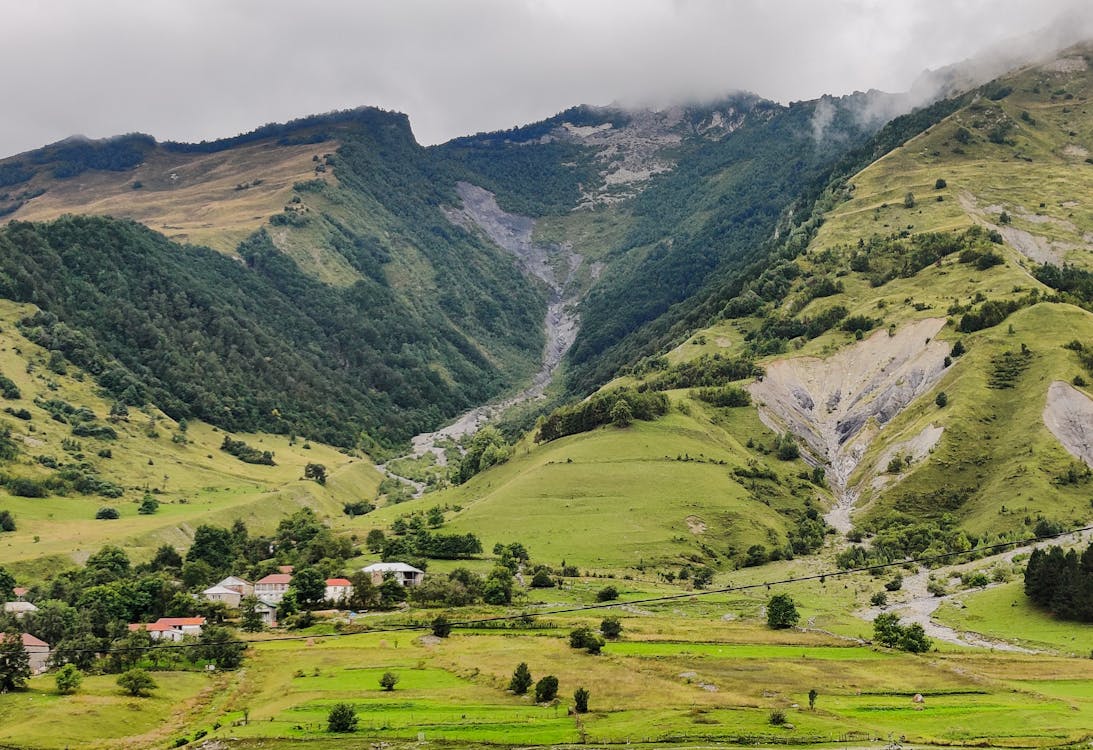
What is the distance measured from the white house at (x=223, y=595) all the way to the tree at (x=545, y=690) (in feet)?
175

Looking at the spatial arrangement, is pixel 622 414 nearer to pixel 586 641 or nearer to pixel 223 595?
pixel 223 595

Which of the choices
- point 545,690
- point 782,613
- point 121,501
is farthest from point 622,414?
point 545,690

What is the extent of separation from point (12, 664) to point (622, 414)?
112 m

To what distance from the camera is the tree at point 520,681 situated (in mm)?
77125

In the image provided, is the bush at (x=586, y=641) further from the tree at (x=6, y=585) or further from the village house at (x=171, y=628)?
the tree at (x=6, y=585)

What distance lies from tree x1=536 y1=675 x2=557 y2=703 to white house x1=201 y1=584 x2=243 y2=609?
5336 cm

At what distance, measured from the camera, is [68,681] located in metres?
77.4

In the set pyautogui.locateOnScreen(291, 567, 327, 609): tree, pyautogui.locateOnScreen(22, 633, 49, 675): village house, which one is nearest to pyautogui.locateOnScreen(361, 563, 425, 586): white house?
pyautogui.locateOnScreen(291, 567, 327, 609): tree

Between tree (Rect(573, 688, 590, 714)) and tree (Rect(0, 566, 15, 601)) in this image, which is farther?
tree (Rect(0, 566, 15, 601))

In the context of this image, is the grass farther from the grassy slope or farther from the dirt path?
the grassy slope

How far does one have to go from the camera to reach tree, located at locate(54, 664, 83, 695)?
7719 cm

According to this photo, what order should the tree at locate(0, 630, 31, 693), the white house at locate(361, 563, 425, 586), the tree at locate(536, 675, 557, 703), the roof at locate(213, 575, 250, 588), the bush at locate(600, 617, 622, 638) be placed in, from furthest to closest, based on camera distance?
the white house at locate(361, 563, 425, 586)
the roof at locate(213, 575, 250, 588)
the bush at locate(600, 617, 622, 638)
the tree at locate(0, 630, 31, 693)
the tree at locate(536, 675, 557, 703)

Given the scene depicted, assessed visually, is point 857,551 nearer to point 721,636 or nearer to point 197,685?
point 721,636

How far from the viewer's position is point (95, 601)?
106 meters
